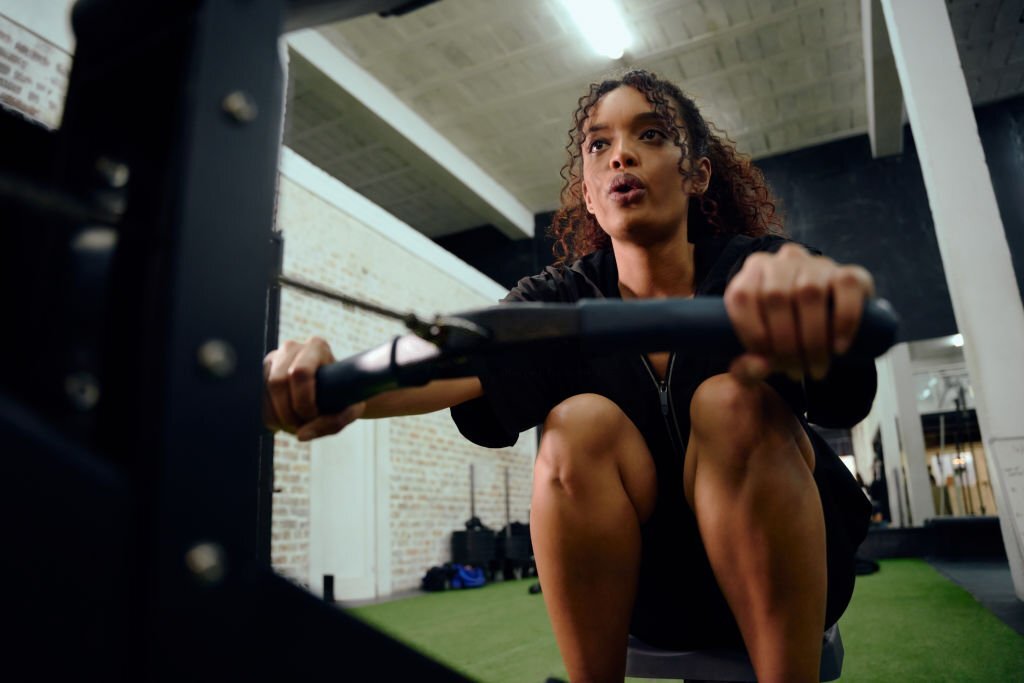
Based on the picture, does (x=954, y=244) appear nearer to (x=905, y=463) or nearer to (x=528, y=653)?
(x=528, y=653)

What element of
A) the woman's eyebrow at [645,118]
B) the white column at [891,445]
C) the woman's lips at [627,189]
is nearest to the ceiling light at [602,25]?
the white column at [891,445]

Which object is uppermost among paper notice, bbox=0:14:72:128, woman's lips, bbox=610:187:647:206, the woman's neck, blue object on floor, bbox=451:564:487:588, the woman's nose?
paper notice, bbox=0:14:72:128

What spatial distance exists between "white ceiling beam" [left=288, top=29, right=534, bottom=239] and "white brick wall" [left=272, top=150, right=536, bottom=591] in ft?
3.58

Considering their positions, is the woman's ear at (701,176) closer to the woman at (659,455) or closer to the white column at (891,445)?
the woman at (659,455)

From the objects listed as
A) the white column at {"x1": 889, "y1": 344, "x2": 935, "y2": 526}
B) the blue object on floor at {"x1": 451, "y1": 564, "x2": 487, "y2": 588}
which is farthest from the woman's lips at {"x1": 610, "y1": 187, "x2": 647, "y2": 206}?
the white column at {"x1": 889, "y1": 344, "x2": 935, "y2": 526}

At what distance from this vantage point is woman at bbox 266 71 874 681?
864mm

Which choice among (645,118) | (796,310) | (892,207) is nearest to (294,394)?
(796,310)

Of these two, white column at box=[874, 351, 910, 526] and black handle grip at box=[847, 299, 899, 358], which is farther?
white column at box=[874, 351, 910, 526]

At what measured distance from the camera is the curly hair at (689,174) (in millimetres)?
1374

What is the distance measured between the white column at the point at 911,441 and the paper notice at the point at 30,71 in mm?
7767

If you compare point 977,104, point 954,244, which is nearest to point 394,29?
point 954,244

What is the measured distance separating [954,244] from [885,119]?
15.5 feet

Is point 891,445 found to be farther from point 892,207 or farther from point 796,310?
point 796,310

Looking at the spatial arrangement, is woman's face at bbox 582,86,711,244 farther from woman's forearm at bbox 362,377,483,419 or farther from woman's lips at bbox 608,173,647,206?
woman's forearm at bbox 362,377,483,419
